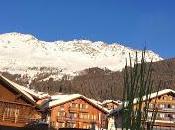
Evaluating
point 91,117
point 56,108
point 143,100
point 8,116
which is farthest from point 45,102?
point 143,100

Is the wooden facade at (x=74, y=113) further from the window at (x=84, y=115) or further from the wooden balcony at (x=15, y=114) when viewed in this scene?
the wooden balcony at (x=15, y=114)

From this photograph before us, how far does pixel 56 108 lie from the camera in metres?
77.0

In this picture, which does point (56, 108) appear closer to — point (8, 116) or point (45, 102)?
point (45, 102)

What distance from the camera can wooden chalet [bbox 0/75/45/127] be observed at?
4703 centimetres

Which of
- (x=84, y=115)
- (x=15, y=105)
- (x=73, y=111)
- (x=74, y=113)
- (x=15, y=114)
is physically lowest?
(x=15, y=114)

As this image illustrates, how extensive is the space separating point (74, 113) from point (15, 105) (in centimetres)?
3271

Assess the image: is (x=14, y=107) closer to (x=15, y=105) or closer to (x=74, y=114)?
(x=15, y=105)

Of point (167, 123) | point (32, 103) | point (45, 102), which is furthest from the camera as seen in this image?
point (45, 102)

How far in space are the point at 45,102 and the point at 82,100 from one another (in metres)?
6.66

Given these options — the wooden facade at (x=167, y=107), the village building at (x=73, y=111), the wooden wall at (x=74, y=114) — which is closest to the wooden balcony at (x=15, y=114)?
the wooden facade at (x=167, y=107)

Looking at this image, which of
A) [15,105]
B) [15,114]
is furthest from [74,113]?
[15,105]

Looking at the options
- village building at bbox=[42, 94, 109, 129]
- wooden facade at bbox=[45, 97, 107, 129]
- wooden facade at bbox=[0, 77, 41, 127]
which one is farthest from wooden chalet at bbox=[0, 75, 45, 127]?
wooden facade at bbox=[45, 97, 107, 129]

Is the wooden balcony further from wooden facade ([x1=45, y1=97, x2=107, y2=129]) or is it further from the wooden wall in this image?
the wooden wall

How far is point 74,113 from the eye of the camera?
80375 millimetres
